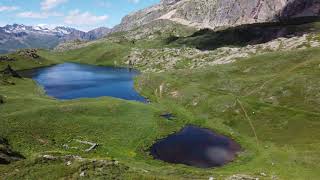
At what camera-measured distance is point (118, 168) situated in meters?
50.7

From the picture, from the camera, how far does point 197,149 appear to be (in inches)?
3627

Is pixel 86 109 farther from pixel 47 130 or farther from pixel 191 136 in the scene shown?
pixel 191 136

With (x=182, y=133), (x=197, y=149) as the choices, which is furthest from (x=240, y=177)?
(x=182, y=133)

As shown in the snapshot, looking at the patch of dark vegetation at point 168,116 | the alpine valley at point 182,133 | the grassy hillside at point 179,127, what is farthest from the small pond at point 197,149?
the patch of dark vegetation at point 168,116

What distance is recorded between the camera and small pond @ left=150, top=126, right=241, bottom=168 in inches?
3327

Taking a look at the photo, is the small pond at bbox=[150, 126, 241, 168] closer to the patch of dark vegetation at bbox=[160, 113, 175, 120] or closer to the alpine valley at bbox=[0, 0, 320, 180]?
the alpine valley at bbox=[0, 0, 320, 180]

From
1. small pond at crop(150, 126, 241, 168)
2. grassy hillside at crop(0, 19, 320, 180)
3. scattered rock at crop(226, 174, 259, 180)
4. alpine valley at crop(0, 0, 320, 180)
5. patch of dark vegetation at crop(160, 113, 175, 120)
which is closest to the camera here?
grassy hillside at crop(0, 19, 320, 180)

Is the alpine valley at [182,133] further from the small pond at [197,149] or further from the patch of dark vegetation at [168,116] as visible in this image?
the patch of dark vegetation at [168,116]

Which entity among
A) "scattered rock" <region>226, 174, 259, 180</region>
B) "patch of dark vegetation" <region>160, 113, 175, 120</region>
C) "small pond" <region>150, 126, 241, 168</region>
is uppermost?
"scattered rock" <region>226, 174, 259, 180</region>

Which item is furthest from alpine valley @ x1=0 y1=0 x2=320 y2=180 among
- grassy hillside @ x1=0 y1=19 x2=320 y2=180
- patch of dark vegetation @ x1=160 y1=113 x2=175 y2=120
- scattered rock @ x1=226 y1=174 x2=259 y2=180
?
patch of dark vegetation @ x1=160 y1=113 x2=175 y2=120

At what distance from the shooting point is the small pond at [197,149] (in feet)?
277

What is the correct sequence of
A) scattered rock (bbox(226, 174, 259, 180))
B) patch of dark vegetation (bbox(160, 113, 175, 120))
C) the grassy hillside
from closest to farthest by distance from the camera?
the grassy hillside → scattered rock (bbox(226, 174, 259, 180)) → patch of dark vegetation (bbox(160, 113, 175, 120))

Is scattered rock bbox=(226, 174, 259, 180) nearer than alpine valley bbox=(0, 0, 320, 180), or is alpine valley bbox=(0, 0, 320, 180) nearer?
alpine valley bbox=(0, 0, 320, 180)

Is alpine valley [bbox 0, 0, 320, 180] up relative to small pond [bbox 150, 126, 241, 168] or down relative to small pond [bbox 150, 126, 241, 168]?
up
